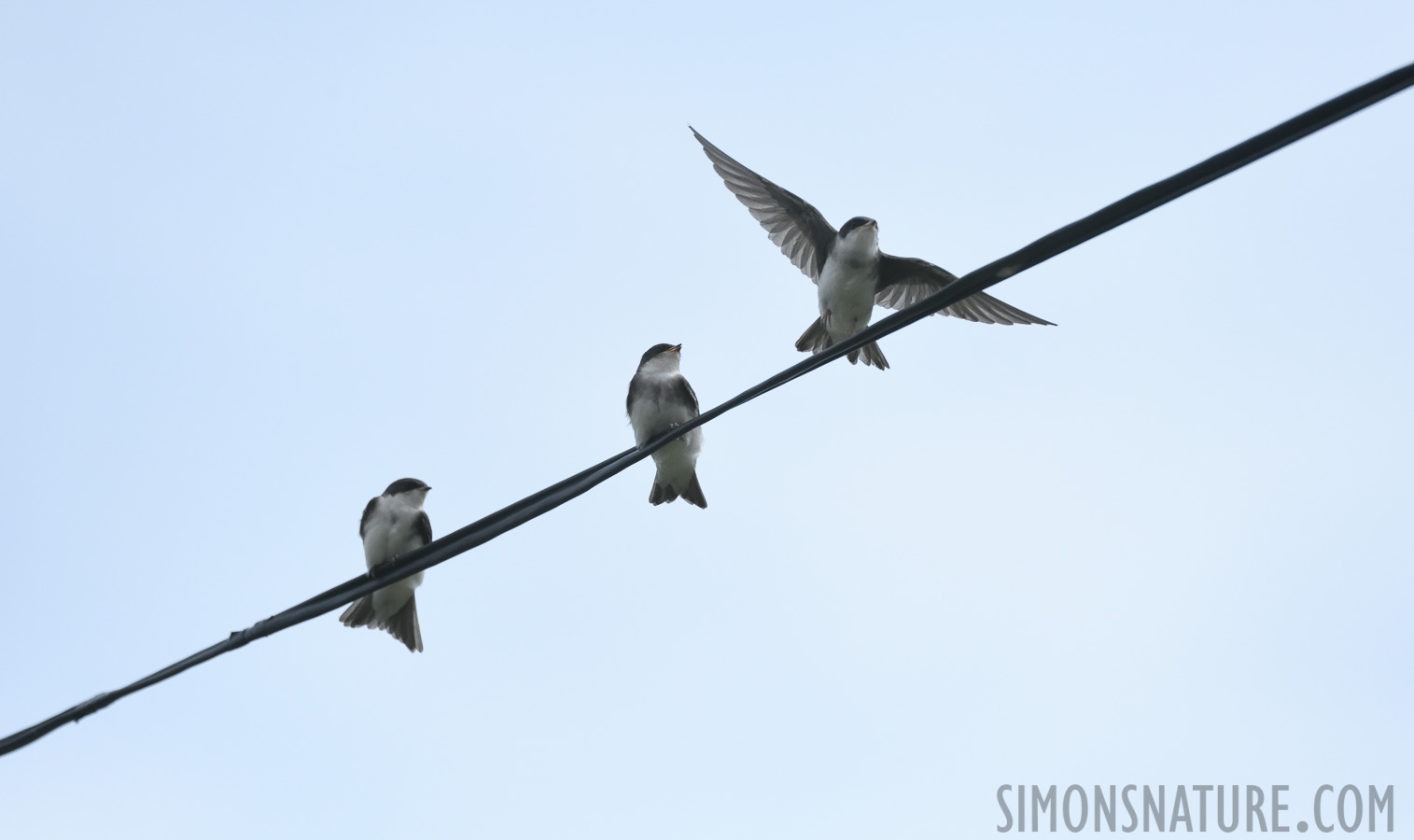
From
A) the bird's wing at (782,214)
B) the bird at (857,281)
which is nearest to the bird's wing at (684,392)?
the bird at (857,281)

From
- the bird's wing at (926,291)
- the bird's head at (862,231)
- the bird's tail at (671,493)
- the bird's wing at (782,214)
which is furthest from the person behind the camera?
the bird's wing at (782,214)

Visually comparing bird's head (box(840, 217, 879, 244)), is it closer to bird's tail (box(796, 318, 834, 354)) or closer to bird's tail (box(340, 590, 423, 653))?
bird's tail (box(796, 318, 834, 354))

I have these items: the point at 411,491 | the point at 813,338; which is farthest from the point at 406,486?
the point at 813,338

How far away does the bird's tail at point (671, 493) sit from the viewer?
6.65 metres

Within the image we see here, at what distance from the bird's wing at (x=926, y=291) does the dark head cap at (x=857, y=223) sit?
0.97ft

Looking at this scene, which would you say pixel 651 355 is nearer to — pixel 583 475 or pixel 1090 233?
pixel 583 475

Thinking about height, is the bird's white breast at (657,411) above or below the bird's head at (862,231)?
below

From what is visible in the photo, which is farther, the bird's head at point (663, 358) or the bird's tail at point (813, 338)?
the bird's tail at point (813, 338)

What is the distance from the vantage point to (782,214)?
29.8ft

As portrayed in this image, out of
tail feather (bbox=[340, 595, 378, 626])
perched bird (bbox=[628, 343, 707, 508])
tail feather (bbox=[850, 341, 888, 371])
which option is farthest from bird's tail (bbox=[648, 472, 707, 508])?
tail feather (bbox=[850, 341, 888, 371])

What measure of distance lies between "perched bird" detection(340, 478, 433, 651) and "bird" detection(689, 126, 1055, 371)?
2.64 meters

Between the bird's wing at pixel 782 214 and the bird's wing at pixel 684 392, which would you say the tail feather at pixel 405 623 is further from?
the bird's wing at pixel 782 214

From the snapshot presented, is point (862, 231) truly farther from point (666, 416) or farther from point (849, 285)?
point (666, 416)

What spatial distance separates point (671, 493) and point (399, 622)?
156cm
